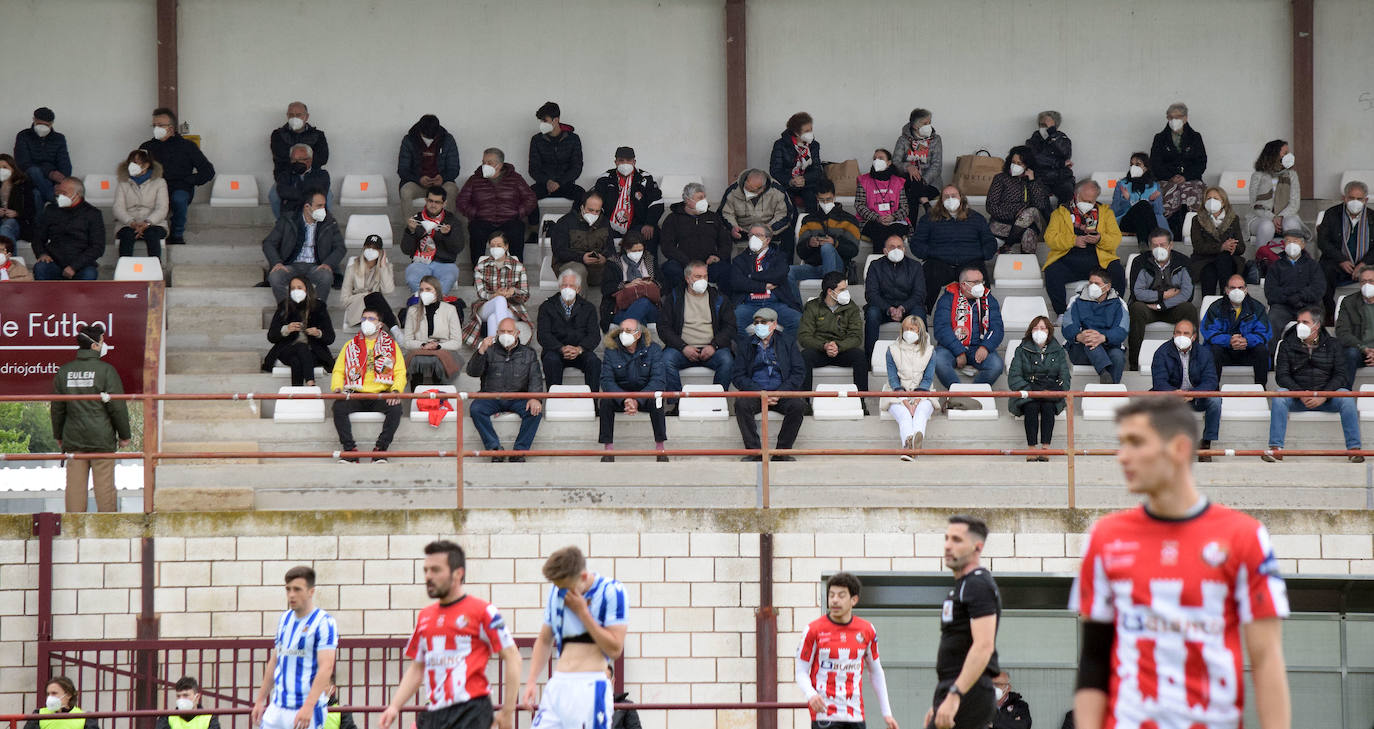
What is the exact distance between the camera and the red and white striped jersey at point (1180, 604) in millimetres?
4172

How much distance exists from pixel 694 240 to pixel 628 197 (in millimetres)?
1148

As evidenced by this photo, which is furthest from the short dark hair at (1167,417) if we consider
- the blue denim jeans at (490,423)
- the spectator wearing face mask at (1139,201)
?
the spectator wearing face mask at (1139,201)

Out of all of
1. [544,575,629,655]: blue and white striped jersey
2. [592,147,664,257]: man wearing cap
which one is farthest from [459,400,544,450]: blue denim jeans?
[544,575,629,655]: blue and white striped jersey

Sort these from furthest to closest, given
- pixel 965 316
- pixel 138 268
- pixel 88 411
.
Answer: pixel 138 268 < pixel 965 316 < pixel 88 411

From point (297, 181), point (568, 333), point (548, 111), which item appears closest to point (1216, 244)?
point (568, 333)

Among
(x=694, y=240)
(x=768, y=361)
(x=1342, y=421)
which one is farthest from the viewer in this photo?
Answer: (x=694, y=240)

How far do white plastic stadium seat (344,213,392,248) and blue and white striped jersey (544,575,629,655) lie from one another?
1034cm

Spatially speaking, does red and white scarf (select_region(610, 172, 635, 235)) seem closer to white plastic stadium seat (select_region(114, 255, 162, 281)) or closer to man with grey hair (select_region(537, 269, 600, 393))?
man with grey hair (select_region(537, 269, 600, 393))

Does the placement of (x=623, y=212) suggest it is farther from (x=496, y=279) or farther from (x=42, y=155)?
(x=42, y=155)

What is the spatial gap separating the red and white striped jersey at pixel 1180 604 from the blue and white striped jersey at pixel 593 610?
141 inches

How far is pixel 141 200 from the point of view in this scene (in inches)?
662

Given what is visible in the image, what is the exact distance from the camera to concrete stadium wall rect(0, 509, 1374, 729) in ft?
39.6

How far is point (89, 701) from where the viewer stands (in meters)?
12.2

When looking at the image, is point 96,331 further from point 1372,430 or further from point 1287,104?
point 1287,104
